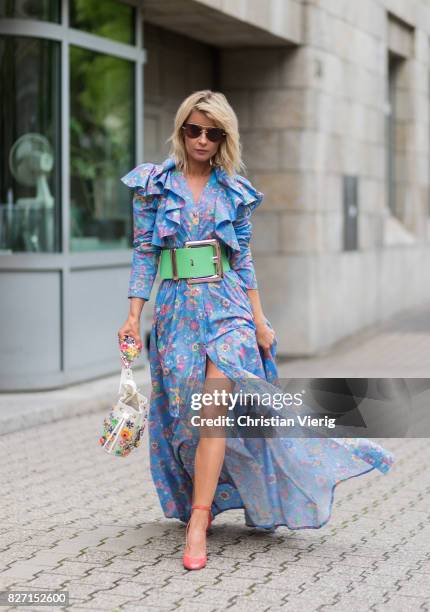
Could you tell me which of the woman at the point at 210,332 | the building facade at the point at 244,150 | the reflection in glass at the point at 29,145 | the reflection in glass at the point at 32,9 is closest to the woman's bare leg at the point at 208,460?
the woman at the point at 210,332

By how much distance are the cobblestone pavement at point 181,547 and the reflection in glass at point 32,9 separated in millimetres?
3314

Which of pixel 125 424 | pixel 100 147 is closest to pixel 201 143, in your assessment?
pixel 125 424

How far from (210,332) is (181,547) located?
87cm

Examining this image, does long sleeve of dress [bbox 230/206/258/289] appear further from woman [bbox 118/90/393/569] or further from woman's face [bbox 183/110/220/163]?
woman's face [bbox 183/110/220/163]

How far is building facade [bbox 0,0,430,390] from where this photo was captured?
9.39m

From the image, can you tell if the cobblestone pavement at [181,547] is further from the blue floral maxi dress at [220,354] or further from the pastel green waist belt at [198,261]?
the pastel green waist belt at [198,261]

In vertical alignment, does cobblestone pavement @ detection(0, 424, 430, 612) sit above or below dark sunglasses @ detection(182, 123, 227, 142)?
below

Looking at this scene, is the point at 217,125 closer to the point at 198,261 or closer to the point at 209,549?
the point at 198,261

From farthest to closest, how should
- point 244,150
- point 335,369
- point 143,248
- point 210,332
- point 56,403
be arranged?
1. point 244,150
2. point 335,369
3. point 56,403
4. point 143,248
5. point 210,332

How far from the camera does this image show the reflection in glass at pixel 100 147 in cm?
983

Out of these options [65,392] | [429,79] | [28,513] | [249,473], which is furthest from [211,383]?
[429,79]

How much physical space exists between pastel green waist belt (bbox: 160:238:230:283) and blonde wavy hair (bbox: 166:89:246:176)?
0.32m

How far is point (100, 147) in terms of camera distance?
33.6 feet

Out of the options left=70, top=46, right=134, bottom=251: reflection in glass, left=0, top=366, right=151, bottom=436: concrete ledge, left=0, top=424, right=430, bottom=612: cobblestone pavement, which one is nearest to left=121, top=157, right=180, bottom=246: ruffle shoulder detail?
left=0, top=424, right=430, bottom=612: cobblestone pavement
